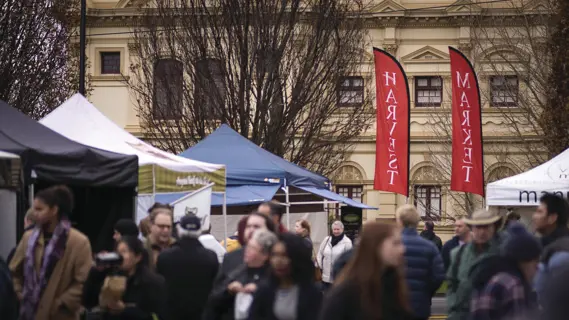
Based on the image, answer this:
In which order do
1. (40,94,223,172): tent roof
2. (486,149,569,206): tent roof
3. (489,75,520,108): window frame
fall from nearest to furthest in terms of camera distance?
(40,94,223,172): tent roof < (486,149,569,206): tent roof < (489,75,520,108): window frame

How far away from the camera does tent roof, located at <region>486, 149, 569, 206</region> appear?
68.4ft

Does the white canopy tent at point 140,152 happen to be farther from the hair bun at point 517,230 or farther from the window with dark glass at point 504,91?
the window with dark glass at point 504,91

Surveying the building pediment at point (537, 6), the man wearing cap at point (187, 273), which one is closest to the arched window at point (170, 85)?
the building pediment at point (537, 6)

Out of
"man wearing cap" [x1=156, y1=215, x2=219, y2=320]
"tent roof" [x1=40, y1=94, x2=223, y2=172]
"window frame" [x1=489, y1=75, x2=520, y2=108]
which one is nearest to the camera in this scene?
"man wearing cap" [x1=156, y1=215, x2=219, y2=320]

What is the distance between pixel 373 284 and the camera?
266 inches

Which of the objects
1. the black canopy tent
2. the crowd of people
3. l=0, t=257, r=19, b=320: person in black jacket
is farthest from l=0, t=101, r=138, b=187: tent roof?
l=0, t=257, r=19, b=320: person in black jacket

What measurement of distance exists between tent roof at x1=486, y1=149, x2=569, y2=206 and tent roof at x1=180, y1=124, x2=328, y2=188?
12.6 ft

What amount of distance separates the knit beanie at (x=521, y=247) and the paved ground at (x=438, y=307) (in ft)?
46.3

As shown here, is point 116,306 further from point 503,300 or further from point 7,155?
point 7,155

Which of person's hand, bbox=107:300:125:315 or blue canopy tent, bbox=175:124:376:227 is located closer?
person's hand, bbox=107:300:125:315

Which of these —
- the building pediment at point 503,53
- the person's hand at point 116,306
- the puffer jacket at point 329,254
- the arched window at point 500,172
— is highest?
the building pediment at point 503,53

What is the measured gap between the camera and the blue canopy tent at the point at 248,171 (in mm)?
22222

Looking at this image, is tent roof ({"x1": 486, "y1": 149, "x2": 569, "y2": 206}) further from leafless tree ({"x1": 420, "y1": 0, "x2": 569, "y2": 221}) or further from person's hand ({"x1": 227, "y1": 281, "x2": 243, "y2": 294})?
leafless tree ({"x1": 420, "y1": 0, "x2": 569, "y2": 221})

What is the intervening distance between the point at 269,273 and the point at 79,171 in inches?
241
